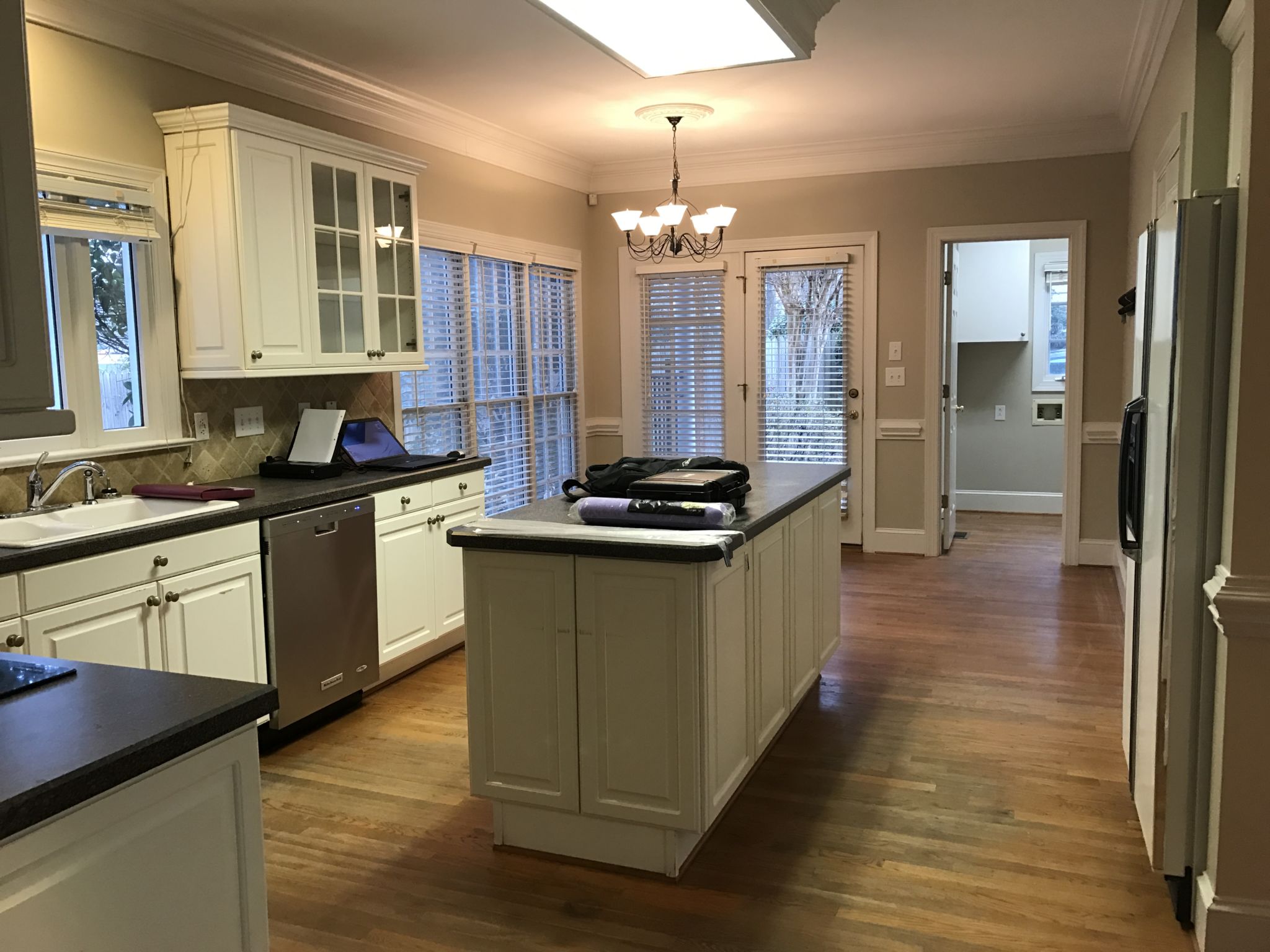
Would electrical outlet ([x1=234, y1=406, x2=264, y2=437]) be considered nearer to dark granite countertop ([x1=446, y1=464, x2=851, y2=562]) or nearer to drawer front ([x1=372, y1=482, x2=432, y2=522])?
drawer front ([x1=372, y1=482, x2=432, y2=522])

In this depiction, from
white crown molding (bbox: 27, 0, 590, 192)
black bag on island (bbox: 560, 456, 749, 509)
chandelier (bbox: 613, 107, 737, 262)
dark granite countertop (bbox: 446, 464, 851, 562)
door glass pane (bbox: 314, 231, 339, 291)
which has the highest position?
white crown molding (bbox: 27, 0, 590, 192)

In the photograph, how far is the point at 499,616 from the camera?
2.72 meters

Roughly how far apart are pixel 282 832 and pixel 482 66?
3242 mm

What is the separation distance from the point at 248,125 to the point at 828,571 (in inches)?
107

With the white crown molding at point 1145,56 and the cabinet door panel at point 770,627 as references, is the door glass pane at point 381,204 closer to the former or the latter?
the cabinet door panel at point 770,627

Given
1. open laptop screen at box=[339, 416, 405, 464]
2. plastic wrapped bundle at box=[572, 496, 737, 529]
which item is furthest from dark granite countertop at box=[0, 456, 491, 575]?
plastic wrapped bundle at box=[572, 496, 737, 529]

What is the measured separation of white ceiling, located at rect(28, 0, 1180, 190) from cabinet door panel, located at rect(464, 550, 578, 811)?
4.95 feet

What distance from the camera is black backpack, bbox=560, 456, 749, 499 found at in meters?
3.05

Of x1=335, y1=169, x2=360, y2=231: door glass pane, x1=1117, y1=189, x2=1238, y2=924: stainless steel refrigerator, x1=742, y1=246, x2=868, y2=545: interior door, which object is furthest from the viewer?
x1=742, y1=246, x2=868, y2=545: interior door

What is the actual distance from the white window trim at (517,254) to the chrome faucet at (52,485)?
174 cm

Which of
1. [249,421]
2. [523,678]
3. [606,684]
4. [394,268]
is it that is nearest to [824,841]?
[606,684]

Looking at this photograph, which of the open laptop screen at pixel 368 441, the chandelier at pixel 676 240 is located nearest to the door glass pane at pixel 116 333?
the open laptop screen at pixel 368 441

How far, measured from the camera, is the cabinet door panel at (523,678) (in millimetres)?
2672

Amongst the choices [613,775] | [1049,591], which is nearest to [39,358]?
[613,775]
